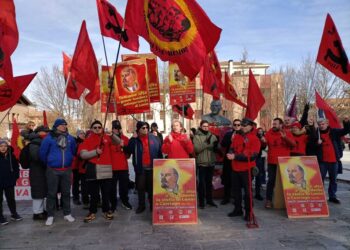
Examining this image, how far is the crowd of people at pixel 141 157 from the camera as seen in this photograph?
647 centimetres

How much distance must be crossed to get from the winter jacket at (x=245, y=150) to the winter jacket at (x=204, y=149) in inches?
34.9

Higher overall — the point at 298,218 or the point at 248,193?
the point at 248,193

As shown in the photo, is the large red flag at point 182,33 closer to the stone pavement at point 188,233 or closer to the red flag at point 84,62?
the red flag at point 84,62

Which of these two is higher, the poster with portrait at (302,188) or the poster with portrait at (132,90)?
the poster with portrait at (132,90)

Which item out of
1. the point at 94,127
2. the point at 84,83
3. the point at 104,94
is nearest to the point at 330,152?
the point at 94,127

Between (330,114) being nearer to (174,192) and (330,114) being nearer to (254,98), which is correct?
(254,98)

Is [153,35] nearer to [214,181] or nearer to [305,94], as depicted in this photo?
[214,181]

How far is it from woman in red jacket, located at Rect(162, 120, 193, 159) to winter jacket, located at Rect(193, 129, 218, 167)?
429 mm

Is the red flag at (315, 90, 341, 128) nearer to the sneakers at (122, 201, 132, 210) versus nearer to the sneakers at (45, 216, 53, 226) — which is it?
the sneakers at (122, 201, 132, 210)

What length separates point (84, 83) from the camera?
814cm

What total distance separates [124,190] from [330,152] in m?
4.89

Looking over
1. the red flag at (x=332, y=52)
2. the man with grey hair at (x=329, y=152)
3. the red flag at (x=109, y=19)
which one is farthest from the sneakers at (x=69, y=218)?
the red flag at (x=332, y=52)

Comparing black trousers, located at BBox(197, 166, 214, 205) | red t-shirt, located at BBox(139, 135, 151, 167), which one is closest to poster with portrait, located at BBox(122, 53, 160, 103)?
red t-shirt, located at BBox(139, 135, 151, 167)

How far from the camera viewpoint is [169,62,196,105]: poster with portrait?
410 inches
